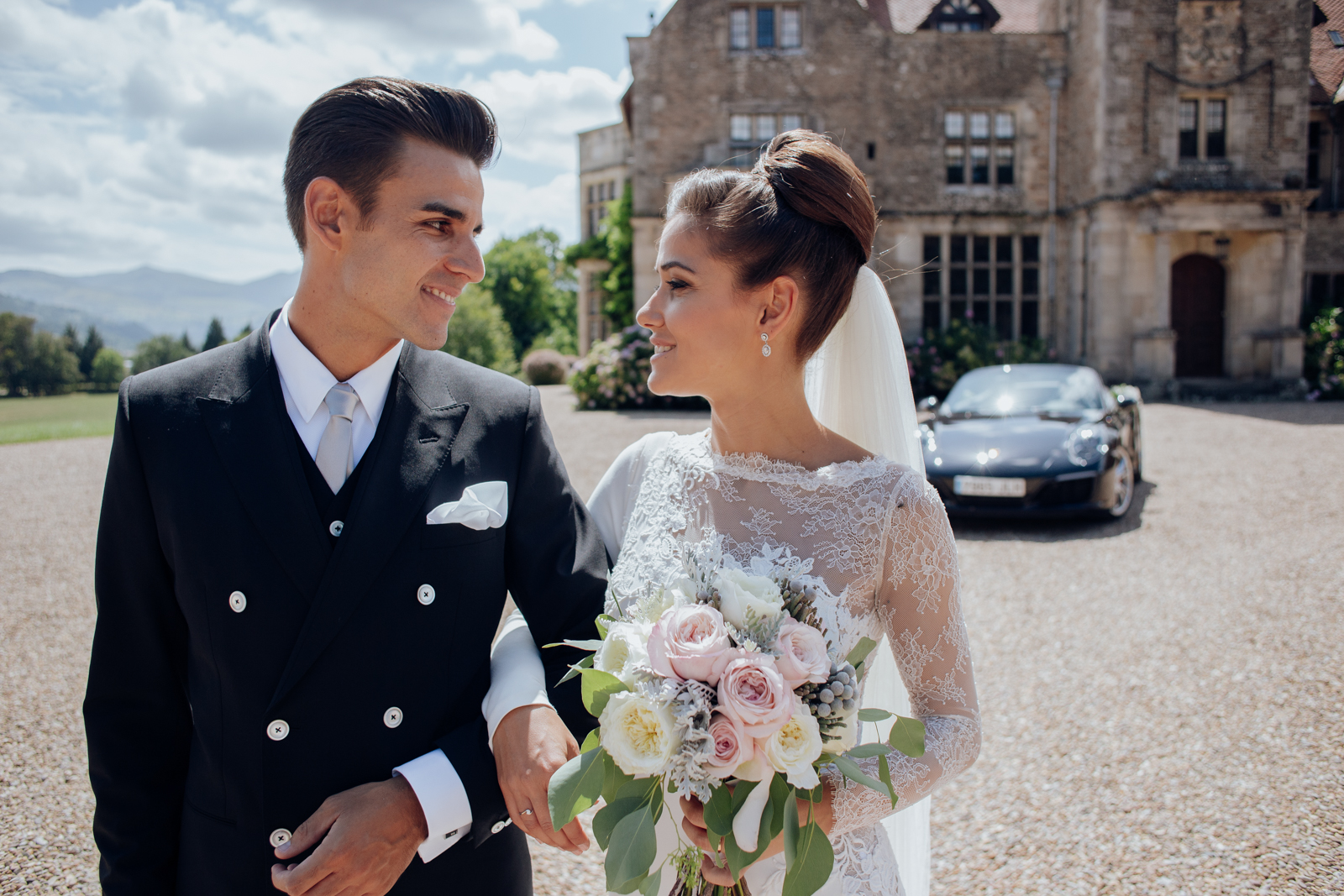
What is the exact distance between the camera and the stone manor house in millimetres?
18719

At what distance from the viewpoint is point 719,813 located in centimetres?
136

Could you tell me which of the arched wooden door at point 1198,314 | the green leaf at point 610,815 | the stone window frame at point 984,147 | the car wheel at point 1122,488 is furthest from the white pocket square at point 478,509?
the arched wooden door at point 1198,314

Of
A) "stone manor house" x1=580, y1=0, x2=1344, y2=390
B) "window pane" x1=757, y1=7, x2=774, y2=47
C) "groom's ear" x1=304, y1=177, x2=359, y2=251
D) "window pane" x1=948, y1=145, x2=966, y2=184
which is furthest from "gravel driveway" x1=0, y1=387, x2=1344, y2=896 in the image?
"window pane" x1=757, y1=7, x2=774, y2=47

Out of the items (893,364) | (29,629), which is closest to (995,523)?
(893,364)

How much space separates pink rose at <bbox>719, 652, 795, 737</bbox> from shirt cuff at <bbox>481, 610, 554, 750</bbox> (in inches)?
19.2

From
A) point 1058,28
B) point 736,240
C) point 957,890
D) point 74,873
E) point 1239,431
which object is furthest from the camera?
point 1058,28

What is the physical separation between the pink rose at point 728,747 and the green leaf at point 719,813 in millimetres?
63

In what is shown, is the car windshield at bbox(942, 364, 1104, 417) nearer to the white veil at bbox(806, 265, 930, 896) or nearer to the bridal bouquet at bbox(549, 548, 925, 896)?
the white veil at bbox(806, 265, 930, 896)

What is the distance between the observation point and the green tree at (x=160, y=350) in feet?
63.5

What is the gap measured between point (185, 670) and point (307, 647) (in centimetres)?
39

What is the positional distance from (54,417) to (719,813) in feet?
70.0

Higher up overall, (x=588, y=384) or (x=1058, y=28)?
(x=1058, y=28)

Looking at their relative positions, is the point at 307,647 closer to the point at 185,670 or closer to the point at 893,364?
the point at 185,670

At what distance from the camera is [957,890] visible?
3.00m
